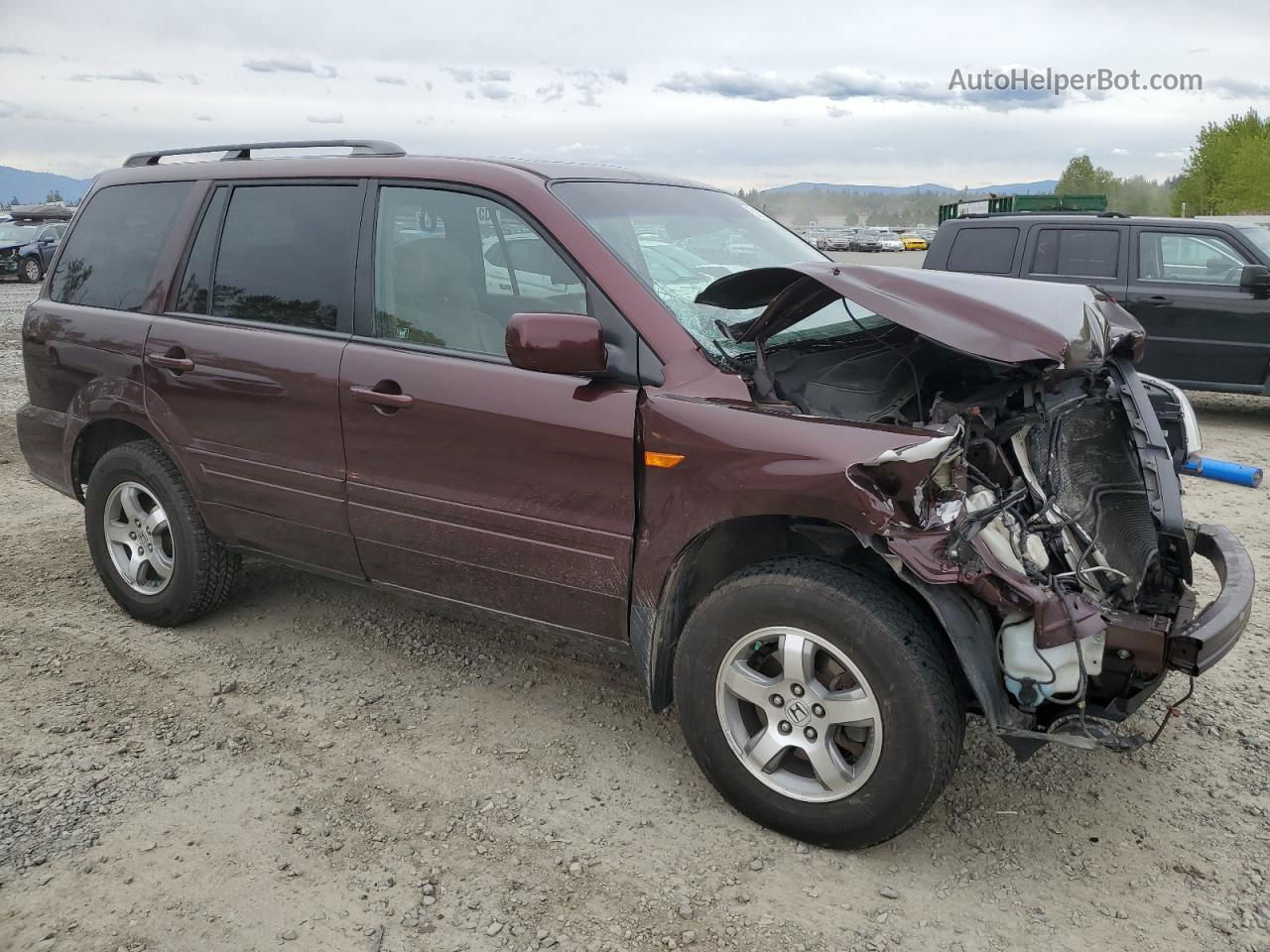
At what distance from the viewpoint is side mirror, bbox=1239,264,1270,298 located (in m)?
8.18

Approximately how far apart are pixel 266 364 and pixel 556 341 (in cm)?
141

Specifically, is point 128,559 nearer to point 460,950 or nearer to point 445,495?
point 445,495

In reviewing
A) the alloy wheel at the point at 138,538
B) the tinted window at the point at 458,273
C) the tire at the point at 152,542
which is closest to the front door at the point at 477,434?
the tinted window at the point at 458,273

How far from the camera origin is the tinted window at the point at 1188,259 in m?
8.52

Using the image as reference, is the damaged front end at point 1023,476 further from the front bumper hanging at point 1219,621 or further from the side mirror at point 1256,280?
the side mirror at point 1256,280

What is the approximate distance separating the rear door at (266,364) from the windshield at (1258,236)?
26.8 feet

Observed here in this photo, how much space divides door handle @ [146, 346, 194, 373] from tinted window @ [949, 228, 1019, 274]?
7.37m

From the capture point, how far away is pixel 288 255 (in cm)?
370

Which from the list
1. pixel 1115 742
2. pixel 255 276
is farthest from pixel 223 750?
pixel 1115 742

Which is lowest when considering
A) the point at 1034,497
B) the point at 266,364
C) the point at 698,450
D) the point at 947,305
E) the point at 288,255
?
the point at 1034,497

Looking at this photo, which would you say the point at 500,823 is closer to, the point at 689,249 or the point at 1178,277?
the point at 689,249

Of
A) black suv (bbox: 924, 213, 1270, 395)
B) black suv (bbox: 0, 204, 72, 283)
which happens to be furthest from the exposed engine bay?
black suv (bbox: 0, 204, 72, 283)

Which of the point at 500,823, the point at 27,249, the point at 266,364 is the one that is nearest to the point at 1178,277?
the point at 266,364

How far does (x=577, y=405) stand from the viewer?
296 cm
